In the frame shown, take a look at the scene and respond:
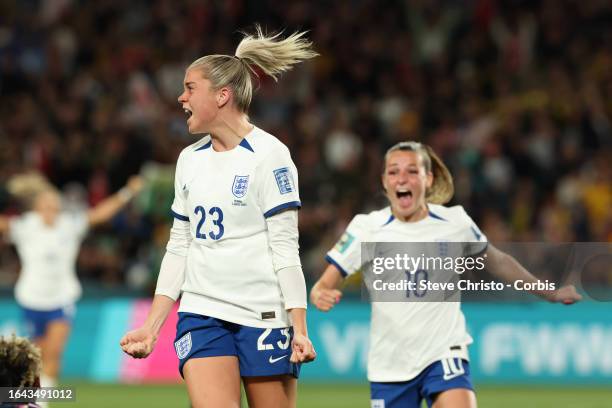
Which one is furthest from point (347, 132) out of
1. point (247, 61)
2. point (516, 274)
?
point (247, 61)

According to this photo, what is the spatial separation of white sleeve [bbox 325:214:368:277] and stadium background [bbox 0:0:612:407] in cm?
583

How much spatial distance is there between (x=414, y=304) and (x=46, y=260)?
6787mm

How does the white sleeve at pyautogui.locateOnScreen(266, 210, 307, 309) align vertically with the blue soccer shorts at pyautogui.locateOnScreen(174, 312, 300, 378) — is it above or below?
above

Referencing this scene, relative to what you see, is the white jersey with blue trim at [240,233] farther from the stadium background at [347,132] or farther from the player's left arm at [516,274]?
the stadium background at [347,132]

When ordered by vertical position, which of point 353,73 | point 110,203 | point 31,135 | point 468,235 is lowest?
point 468,235

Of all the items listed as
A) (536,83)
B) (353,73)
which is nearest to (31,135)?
(353,73)

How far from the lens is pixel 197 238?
591cm

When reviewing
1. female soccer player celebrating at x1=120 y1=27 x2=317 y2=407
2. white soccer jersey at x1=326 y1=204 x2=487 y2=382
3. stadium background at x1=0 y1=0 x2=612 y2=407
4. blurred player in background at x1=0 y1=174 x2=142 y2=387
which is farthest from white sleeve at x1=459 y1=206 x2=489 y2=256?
blurred player in background at x1=0 y1=174 x2=142 y2=387

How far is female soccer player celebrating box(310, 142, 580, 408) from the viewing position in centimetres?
655

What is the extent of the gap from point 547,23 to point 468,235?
13.1 metres

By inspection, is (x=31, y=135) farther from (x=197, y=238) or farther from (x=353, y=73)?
(x=197, y=238)

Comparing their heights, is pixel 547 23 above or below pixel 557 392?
above

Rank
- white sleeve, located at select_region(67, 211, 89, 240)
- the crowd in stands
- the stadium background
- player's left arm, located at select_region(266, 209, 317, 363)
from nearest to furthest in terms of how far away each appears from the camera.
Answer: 1. player's left arm, located at select_region(266, 209, 317, 363)
2. white sleeve, located at select_region(67, 211, 89, 240)
3. the stadium background
4. the crowd in stands

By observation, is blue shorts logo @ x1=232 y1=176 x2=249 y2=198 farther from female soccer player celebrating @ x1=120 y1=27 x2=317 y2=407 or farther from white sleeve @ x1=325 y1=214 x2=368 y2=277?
white sleeve @ x1=325 y1=214 x2=368 y2=277
